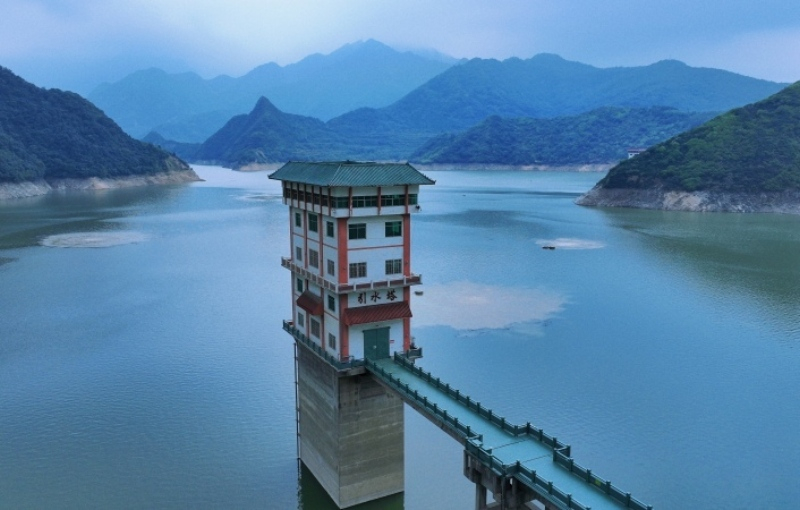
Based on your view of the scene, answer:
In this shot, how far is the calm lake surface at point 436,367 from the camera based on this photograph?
30.7 m

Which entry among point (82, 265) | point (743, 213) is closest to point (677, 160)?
point (743, 213)

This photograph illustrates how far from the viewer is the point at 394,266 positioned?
28.0 meters

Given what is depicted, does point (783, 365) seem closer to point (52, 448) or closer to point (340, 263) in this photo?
point (340, 263)

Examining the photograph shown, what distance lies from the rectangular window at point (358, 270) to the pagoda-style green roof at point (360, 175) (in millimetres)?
3419

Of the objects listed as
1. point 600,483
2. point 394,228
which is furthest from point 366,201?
point 600,483

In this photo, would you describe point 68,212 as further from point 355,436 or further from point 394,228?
point 355,436

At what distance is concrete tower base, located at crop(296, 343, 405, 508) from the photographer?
27.4 meters

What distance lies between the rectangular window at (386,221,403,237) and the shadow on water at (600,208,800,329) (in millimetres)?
42923

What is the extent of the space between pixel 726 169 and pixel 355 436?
130712 mm

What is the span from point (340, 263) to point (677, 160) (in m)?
134

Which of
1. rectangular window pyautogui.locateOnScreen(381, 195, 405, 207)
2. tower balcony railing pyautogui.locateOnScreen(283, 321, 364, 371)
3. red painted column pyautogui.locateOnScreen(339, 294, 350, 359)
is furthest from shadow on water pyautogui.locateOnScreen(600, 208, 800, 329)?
red painted column pyautogui.locateOnScreen(339, 294, 350, 359)

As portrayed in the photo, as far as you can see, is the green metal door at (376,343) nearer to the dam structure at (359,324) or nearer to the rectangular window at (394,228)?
the dam structure at (359,324)

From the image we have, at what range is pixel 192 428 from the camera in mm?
35625

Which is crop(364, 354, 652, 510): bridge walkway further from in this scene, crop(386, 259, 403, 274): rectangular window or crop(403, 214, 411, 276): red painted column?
crop(403, 214, 411, 276): red painted column
